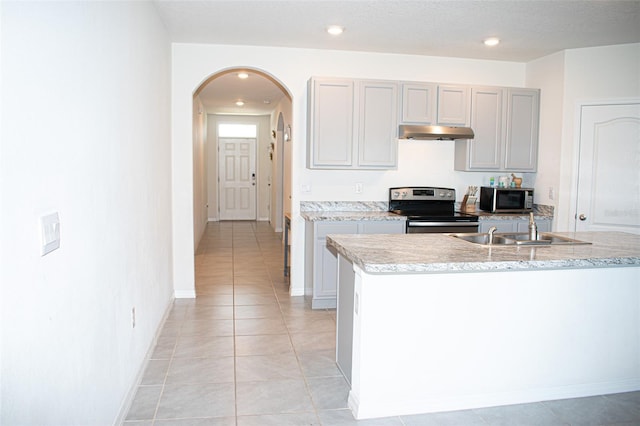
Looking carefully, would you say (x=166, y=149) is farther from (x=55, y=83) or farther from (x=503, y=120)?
(x=503, y=120)

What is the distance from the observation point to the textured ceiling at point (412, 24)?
3621mm

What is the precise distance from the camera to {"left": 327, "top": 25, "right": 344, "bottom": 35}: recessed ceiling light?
4.15 m

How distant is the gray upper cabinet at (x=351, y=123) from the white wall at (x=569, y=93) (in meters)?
1.59

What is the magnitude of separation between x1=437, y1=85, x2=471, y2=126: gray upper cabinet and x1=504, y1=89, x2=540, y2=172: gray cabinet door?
48cm

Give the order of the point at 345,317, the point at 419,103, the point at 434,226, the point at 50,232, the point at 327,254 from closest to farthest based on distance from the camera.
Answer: the point at 50,232, the point at 345,317, the point at 327,254, the point at 434,226, the point at 419,103

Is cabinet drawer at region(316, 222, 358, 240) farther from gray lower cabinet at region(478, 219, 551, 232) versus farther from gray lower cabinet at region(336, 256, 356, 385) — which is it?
gray lower cabinet at region(336, 256, 356, 385)

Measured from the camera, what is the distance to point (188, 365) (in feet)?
10.8

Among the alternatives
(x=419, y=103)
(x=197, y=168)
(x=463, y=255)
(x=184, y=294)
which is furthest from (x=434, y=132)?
(x=197, y=168)

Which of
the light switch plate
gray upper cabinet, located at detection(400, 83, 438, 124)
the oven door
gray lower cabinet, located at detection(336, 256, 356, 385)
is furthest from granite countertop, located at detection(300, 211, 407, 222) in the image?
the light switch plate

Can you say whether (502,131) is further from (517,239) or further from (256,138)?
(256,138)

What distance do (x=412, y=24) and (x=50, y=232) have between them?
3375 mm

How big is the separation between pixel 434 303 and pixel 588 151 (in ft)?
10.2

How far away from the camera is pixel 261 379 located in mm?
3084

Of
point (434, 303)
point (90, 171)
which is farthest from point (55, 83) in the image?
point (434, 303)
